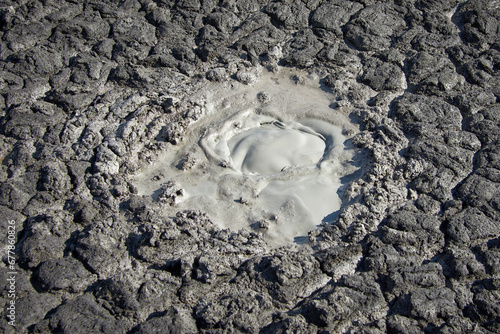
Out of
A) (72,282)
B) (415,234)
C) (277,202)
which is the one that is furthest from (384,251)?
(72,282)

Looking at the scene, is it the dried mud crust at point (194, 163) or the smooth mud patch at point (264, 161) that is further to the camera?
the smooth mud patch at point (264, 161)

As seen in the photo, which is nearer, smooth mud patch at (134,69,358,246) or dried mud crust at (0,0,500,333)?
dried mud crust at (0,0,500,333)

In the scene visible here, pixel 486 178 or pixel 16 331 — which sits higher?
pixel 486 178

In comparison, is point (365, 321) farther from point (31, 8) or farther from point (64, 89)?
point (31, 8)
